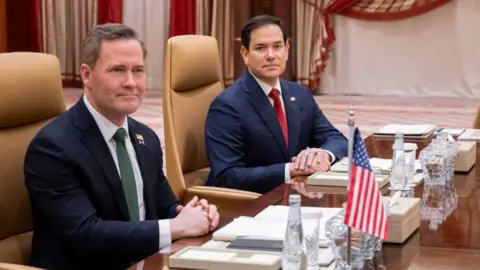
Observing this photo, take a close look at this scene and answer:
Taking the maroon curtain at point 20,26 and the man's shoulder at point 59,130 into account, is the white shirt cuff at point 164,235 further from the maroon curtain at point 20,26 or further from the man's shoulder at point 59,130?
the maroon curtain at point 20,26

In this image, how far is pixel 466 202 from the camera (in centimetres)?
248

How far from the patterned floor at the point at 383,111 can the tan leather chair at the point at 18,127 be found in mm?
4297

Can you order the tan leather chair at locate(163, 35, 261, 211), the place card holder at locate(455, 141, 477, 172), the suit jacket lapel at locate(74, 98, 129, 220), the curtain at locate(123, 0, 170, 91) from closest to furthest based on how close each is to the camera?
the suit jacket lapel at locate(74, 98, 129, 220)
the place card holder at locate(455, 141, 477, 172)
the tan leather chair at locate(163, 35, 261, 211)
the curtain at locate(123, 0, 170, 91)

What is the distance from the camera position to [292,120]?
3.66 metres

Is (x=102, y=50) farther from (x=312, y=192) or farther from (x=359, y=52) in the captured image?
(x=359, y=52)

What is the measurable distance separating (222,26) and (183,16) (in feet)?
1.42

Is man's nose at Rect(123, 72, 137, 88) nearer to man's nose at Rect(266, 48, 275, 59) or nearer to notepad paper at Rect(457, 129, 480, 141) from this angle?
man's nose at Rect(266, 48, 275, 59)

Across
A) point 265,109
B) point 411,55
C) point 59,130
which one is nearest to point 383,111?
point 411,55

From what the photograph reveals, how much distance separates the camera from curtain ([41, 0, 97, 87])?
943 centimetres

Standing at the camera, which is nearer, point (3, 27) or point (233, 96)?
point (233, 96)

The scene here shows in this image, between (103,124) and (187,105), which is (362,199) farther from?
(187,105)

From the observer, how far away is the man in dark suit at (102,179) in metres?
2.24

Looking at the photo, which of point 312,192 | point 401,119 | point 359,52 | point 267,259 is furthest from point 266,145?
point 359,52

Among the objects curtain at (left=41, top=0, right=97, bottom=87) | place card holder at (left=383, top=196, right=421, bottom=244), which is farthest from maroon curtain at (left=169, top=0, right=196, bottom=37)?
place card holder at (left=383, top=196, right=421, bottom=244)
